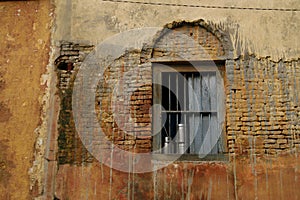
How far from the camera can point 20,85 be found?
6449 mm

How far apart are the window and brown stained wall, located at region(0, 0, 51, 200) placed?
183 cm

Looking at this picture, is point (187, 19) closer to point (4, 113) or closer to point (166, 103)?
point (166, 103)

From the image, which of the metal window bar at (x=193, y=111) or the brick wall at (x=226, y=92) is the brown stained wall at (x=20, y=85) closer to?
the brick wall at (x=226, y=92)

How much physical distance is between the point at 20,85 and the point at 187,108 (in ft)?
8.48

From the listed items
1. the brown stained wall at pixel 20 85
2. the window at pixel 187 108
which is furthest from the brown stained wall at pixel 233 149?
the brown stained wall at pixel 20 85

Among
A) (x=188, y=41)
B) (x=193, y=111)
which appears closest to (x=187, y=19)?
(x=188, y=41)

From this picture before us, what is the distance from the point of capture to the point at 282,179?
5.78m

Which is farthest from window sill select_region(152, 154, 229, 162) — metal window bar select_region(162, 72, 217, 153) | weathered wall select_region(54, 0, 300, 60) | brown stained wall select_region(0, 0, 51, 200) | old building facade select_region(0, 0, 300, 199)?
brown stained wall select_region(0, 0, 51, 200)

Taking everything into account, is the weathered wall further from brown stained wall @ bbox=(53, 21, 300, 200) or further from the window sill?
the window sill

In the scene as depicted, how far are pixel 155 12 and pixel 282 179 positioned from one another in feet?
10.4

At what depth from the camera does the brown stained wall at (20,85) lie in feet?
19.9

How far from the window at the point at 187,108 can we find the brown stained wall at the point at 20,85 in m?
1.83

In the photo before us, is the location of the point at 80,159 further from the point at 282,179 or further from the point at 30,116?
the point at 282,179

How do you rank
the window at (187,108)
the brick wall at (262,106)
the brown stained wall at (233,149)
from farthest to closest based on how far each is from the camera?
the window at (187,108) → the brick wall at (262,106) → the brown stained wall at (233,149)
